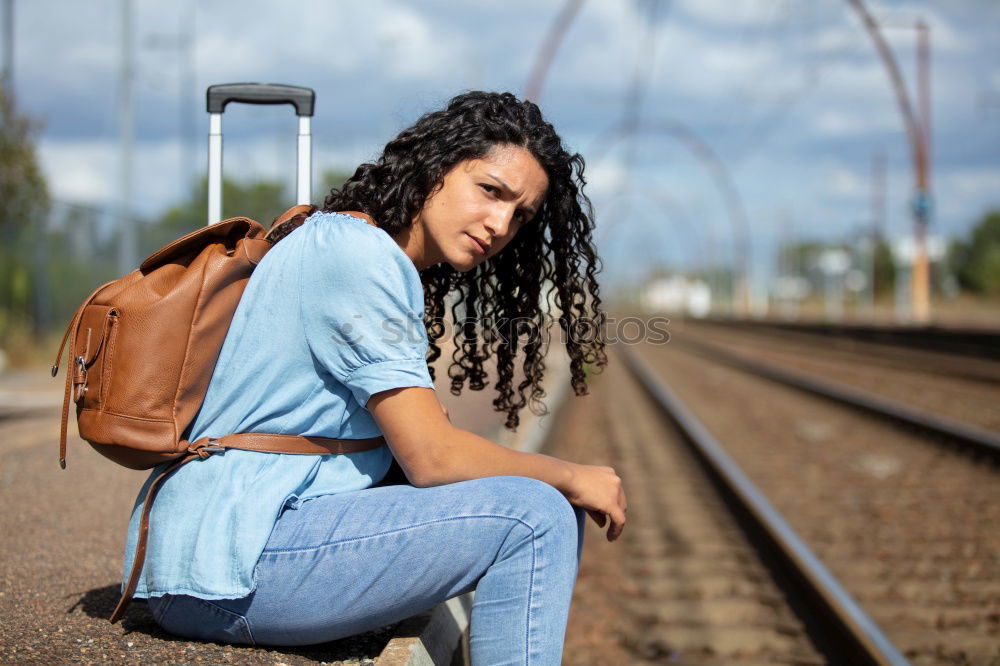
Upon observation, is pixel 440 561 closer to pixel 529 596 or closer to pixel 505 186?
pixel 529 596

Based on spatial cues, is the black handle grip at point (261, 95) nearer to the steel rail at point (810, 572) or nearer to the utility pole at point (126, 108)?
the steel rail at point (810, 572)

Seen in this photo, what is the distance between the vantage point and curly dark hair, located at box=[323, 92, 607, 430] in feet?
8.79

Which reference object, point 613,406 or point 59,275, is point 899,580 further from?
point 59,275

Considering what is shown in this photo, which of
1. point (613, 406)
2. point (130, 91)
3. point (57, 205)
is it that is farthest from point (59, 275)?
point (613, 406)

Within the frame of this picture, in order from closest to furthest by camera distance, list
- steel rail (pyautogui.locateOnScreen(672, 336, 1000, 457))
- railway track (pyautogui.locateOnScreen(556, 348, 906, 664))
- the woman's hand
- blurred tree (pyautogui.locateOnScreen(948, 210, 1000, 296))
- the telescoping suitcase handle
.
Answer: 1. the woman's hand
2. the telescoping suitcase handle
3. railway track (pyautogui.locateOnScreen(556, 348, 906, 664))
4. steel rail (pyautogui.locateOnScreen(672, 336, 1000, 457))
5. blurred tree (pyautogui.locateOnScreen(948, 210, 1000, 296))

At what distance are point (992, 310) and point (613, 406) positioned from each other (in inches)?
2117

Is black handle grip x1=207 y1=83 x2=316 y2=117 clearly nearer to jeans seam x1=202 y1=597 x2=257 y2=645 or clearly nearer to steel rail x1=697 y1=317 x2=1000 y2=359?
jeans seam x1=202 y1=597 x2=257 y2=645

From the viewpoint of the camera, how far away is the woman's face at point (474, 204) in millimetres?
2684

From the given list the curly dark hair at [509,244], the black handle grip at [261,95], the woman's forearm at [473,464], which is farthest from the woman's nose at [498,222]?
the black handle grip at [261,95]

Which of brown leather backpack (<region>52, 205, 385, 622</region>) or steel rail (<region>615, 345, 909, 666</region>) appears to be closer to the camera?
brown leather backpack (<region>52, 205, 385, 622</region>)

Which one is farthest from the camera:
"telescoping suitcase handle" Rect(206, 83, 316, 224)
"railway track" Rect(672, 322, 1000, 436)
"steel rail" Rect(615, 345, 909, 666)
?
"railway track" Rect(672, 322, 1000, 436)

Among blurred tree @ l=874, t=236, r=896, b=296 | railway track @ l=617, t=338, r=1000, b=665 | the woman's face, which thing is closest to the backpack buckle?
the woman's face

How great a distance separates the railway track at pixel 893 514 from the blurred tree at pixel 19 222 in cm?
1121

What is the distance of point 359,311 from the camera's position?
2311mm
